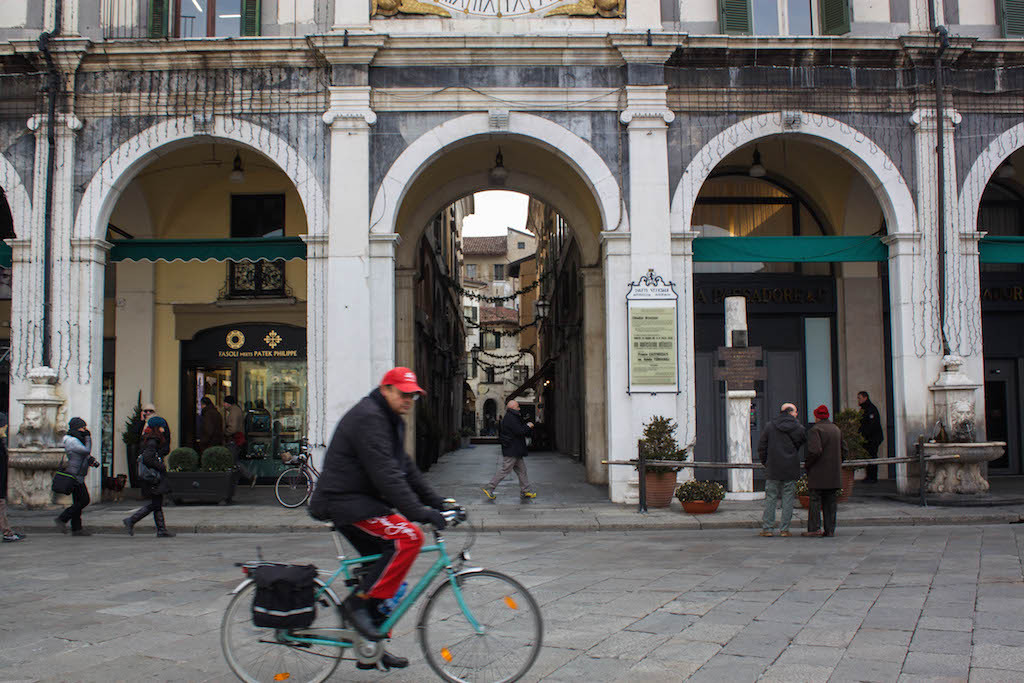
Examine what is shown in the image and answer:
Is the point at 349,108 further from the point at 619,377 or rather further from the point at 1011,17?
the point at 1011,17

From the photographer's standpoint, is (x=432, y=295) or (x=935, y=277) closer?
(x=935, y=277)

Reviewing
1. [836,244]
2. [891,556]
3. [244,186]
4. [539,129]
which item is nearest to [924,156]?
[836,244]

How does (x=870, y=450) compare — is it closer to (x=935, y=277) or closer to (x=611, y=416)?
(x=935, y=277)

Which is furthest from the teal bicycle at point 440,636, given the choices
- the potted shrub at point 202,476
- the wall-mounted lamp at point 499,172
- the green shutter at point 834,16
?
the green shutter at point 834,16

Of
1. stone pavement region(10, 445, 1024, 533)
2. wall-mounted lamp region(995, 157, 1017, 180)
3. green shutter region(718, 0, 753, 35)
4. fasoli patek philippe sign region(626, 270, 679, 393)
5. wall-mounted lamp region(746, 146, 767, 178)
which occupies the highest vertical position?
green shutter region(718, 0, 753, 35)

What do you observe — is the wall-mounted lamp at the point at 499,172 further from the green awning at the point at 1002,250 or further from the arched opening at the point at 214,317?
the green awning at the point at 1002,250

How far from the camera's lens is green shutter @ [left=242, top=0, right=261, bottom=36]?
14945 mm

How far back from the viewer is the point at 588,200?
17328mm

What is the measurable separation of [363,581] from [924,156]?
13.1 metres

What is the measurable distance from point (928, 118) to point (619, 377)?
651 centimetres

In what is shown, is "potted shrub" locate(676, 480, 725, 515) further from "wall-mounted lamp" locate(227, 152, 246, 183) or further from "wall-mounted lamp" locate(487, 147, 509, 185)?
"wall-mounted lamp" locate(227, 152, 246, 183)

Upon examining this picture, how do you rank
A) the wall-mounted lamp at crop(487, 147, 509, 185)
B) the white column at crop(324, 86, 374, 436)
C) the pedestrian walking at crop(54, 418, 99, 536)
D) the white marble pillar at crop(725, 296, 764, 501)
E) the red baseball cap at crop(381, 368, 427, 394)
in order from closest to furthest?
the red baseball cap at crop(381, 368, 427, 394)
the pedestrian walking at crop(54, 418, 99, 536)
the white marble pillar at crop(725, 296, 764, 501)
the white column at crop(324, 86, 374, 436)
the wall-mounted lamp at crop(487, 147, 509, 185)

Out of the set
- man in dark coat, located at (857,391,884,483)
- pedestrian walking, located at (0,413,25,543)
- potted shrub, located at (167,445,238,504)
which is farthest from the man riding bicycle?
man in dark coat, located at (857,391,884,483)

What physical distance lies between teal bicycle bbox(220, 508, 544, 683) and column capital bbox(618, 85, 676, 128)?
10.9 metres
